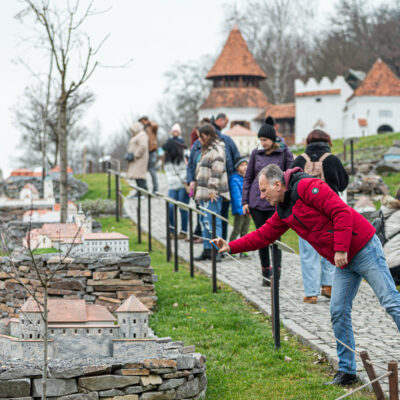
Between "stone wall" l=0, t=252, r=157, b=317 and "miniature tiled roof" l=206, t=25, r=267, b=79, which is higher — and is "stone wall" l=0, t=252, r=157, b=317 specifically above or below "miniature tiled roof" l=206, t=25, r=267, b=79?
below

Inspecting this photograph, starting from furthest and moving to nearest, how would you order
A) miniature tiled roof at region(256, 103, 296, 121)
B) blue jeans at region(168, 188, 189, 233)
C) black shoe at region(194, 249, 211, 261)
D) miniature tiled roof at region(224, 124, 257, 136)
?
miniature tiled roof at region(256, 103, 296, 121) < miniature tiled roof at region(224, 124, 257, 136) < blue jeans at region(168, 188, 189, 233) < black shoe at region(194, 249, 211, 261)

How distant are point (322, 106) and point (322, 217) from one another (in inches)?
1719

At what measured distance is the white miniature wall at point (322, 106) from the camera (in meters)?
47.4

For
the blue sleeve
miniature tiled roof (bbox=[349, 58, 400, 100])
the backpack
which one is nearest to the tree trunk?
the blue sleeve

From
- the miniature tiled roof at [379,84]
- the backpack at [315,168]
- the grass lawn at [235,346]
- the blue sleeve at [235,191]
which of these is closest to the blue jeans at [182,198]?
→ the blue sleeve at [235,191]

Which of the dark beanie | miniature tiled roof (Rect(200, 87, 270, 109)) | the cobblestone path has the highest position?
miniature tiled roof (Rect(200, 87, 270, 109))

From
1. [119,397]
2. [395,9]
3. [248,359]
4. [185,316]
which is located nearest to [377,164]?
[185,316]

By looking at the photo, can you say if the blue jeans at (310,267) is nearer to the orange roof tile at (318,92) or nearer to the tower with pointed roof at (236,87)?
the orange roof tile at (318,92)

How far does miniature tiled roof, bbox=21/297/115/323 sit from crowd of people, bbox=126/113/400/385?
1167 mm

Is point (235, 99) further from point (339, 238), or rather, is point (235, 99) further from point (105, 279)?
point (339, 238)

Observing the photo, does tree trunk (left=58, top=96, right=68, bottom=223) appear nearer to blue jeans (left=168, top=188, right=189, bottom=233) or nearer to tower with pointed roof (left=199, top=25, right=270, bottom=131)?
blue jeans (left=168, top=188, right=189, bottom=233)

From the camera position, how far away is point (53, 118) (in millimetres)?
28875

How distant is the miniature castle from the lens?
5363 mm

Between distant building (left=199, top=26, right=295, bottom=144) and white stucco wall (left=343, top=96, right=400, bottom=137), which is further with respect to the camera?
distant building (left=199, top=26, right=295, bottom=144)
